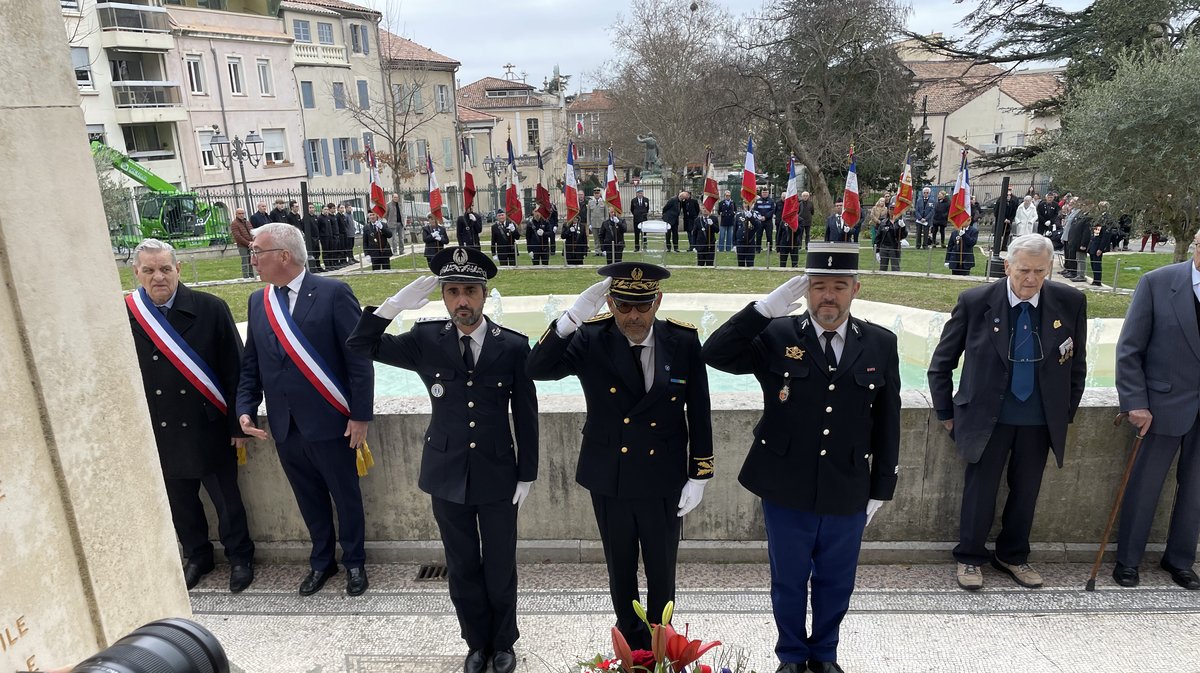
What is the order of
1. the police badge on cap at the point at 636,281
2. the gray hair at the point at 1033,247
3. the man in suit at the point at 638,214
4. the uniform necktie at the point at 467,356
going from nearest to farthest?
the police badge on cap at the point at 636,281 → the uniform necktie at the point at 467,356 → the gray hair at the point at 1033,247 → the man in suit at the point at 638,214

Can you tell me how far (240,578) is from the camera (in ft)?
13.4

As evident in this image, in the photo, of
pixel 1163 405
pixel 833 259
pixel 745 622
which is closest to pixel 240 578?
pixel 745 622

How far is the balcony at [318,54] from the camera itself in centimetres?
3631

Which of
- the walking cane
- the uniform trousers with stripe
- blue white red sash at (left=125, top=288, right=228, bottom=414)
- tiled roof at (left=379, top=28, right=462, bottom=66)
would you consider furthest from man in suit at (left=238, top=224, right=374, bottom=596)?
tiled roof at (left=379, top=28, right=462, bottom=66)

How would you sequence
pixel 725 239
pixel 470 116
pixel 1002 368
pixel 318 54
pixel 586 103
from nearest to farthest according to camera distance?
pixel 1002 368 → pixel 725 239 → pixel 318 54 → pixel 470 116 → pixel 586 103

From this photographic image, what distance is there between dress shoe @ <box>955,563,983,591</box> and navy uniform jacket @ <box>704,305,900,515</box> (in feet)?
3.70

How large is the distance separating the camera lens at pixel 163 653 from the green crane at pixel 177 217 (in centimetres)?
2573

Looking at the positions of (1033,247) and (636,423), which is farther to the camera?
(1033,247)

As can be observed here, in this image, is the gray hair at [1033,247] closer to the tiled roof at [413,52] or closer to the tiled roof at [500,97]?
the tiled roof at [413,52]

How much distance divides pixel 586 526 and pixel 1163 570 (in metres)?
3.27

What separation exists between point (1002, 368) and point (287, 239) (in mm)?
3857

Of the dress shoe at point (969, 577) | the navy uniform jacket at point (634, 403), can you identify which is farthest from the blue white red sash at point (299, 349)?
the dress shoe at point (969, 577)

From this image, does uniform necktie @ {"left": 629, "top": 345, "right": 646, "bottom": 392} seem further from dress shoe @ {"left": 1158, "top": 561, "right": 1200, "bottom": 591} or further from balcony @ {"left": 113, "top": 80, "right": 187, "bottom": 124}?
balcony @ {"left": 113, "top": 80, "right": 187, "bottom": 124}

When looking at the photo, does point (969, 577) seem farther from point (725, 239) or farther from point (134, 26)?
point (134, 26)
